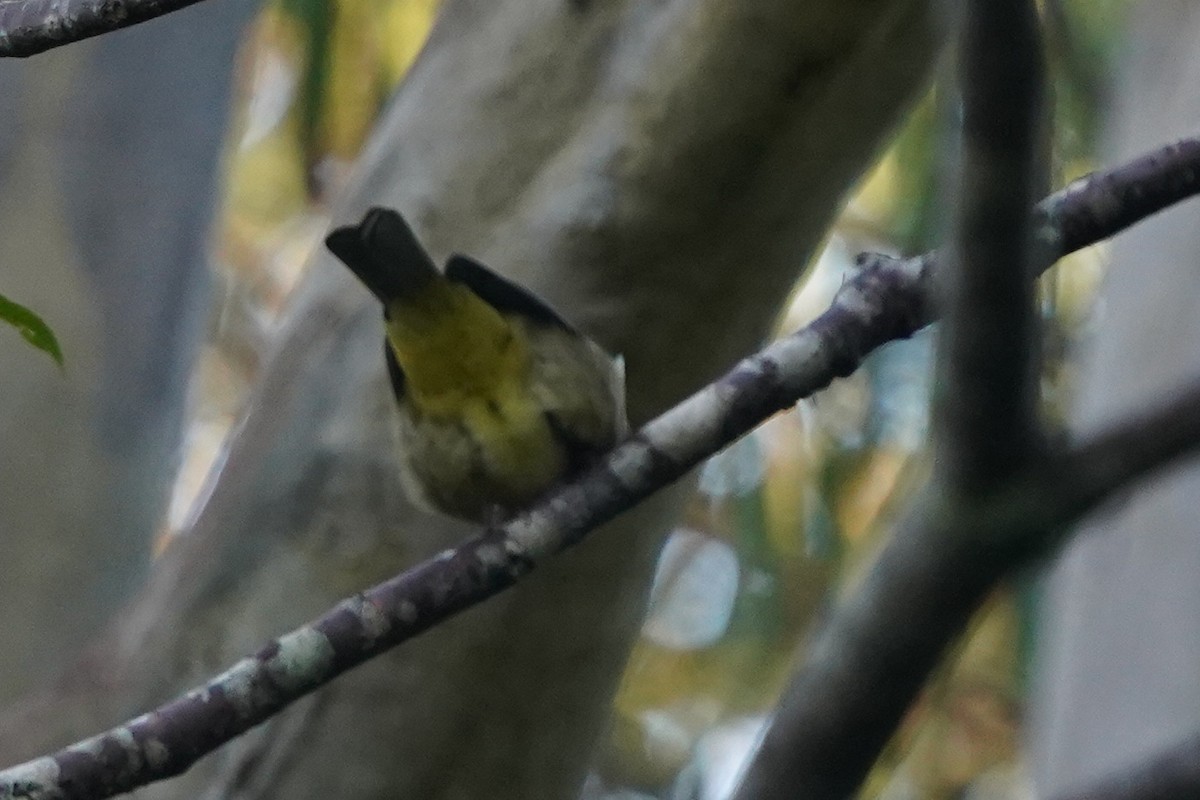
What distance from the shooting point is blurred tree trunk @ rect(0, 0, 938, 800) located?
4.67ft

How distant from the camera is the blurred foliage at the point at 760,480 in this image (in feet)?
9.84

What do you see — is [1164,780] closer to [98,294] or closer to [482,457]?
[482,457]

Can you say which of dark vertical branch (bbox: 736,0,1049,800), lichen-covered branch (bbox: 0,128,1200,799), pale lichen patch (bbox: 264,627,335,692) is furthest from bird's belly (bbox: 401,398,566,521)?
dark vertical branch (bbox: 736,0,1049,800)

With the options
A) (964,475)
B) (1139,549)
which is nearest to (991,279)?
(964,475)

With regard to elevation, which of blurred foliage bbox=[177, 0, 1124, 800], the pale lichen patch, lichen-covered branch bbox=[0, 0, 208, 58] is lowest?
the pale lichen patch

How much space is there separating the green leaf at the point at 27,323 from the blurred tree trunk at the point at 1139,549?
4.72 feet

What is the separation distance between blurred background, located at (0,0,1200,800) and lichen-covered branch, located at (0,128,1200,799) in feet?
0.50

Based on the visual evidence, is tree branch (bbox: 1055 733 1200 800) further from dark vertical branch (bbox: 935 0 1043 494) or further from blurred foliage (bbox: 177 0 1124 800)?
blurred foliage (bbox: 177 0 1124 800)

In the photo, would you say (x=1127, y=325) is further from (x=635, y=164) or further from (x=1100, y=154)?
(x=635, y=164)

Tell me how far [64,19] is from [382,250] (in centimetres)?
26

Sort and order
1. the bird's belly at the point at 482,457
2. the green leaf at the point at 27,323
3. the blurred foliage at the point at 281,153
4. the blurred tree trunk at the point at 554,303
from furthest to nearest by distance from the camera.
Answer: the blurred foliage at the point at 281,153 < the blurred tree trunk at the point at 554,303 < the bird's belly at the point at 482,457 < the green leaf at the point at 27,323

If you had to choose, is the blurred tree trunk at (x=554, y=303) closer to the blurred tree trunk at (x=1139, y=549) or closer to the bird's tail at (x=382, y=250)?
the bird's tail at (x=382, y=250)

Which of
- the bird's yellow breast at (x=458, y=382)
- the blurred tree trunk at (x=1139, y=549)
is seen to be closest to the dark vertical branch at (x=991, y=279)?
the bird's yellow breast at (x=458, y=382)

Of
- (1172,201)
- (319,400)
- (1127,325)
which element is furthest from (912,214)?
(1172,201)
